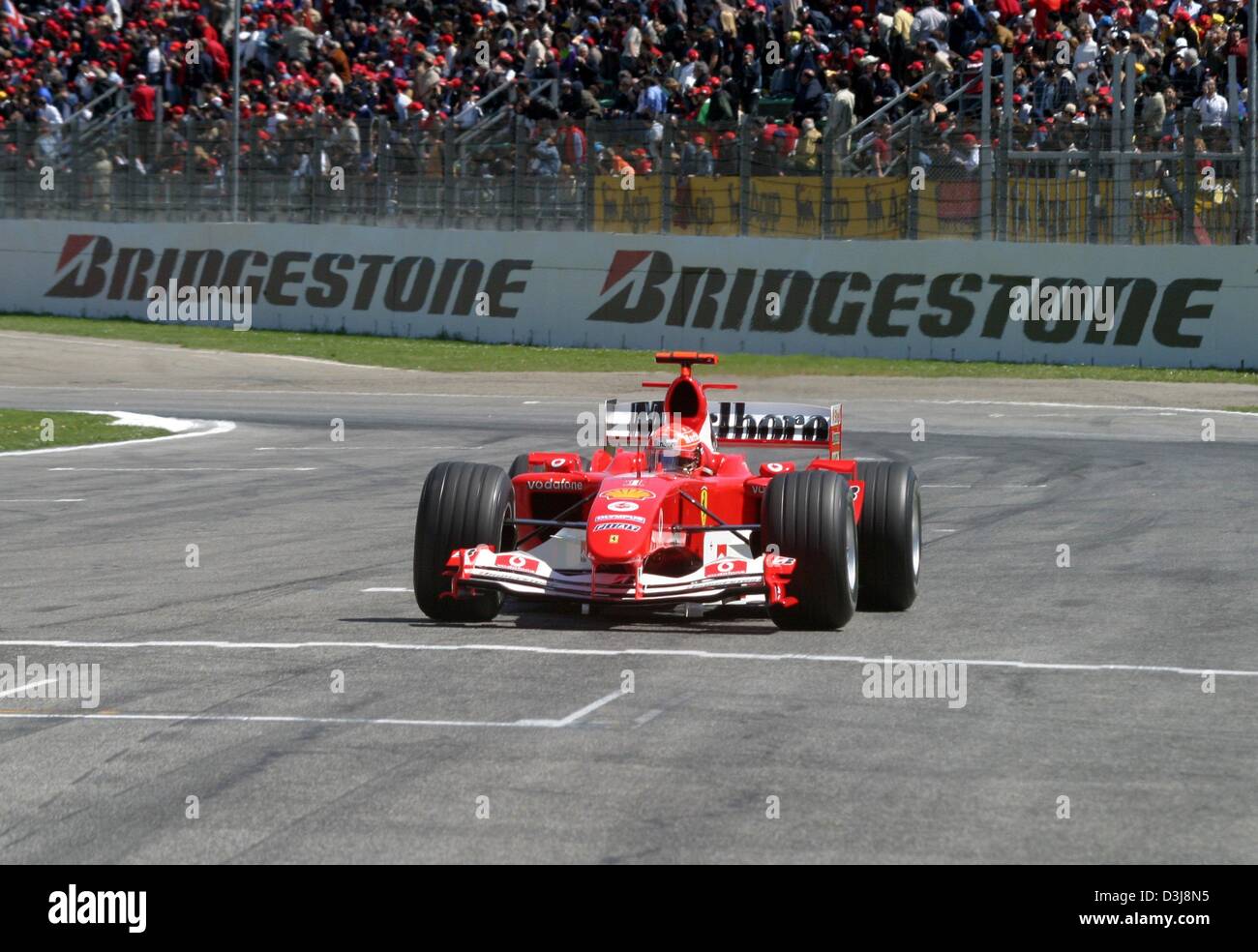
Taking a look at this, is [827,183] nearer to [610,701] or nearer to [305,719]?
[610,701]

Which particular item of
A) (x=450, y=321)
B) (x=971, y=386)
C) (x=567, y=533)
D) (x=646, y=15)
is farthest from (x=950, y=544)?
(x=646, y=15)

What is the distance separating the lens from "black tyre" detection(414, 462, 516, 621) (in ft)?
33.1

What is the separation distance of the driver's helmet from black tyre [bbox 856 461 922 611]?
35.7 inches

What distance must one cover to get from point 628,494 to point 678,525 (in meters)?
0.32

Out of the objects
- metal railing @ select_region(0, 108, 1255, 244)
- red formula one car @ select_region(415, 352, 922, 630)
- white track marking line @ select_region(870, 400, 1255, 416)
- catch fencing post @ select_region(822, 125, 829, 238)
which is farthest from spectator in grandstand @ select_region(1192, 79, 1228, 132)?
red formula one car @ select_region(415, 352, 922, 630)

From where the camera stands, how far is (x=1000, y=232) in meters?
26.6

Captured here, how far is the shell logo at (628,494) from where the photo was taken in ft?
32.9

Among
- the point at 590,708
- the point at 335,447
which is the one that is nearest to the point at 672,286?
the point at 335,447

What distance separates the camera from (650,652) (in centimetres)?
931

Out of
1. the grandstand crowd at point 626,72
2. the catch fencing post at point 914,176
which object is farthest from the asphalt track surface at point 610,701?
the grandstand crowd at point 626,72

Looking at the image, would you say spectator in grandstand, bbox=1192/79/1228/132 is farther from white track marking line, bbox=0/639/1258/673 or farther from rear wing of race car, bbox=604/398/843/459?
white track marking line, bbox=0/639/1258/673

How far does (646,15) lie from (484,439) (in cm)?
1729
